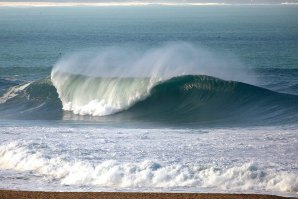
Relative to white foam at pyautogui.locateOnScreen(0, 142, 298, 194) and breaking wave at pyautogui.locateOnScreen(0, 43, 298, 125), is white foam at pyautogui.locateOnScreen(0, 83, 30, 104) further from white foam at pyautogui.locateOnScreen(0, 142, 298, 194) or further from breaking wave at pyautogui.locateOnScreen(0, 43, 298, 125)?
white foam at pyautogui.locateOnScreen(0, 142, 298, 194)

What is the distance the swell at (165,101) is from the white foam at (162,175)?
7574mm

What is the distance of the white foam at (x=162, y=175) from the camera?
13562 mm

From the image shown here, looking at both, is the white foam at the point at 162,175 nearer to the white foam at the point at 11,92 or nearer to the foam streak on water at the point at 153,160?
the foam streak on water at the point at 153,160

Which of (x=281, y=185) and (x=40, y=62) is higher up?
(x=40, y=62)

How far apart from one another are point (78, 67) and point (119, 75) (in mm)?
2616

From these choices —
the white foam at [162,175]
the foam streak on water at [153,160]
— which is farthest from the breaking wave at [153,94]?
the white foam at [162,175]

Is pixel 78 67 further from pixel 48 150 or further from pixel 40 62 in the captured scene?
pixel 40 62

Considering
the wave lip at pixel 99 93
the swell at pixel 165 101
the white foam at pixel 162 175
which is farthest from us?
the wave lip at pixel 99 93

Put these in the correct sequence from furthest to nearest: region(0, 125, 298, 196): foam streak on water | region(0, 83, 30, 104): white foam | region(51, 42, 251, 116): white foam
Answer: region(0, 83, 30, 104): white foam
region(51, 42, 251, 116): white foam
region(0, 125, 298, 196): foam streak on water

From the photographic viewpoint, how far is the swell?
77.1 ft

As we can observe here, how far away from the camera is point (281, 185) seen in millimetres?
13367

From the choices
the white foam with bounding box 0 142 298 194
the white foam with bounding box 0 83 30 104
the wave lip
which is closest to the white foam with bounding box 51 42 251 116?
the wave lip

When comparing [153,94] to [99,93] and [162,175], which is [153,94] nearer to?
[99,93]

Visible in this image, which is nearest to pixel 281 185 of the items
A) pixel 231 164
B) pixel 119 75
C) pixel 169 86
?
pixel 231 164
